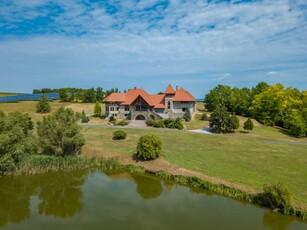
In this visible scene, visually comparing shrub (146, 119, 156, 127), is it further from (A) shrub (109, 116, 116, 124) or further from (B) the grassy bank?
(B) the grassy bank

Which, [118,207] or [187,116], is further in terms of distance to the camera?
[187,116]

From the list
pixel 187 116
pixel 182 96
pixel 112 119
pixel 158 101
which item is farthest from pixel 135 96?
pixel 187 116

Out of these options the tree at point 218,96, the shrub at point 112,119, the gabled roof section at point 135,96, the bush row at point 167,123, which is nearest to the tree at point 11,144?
the shrub at point 112,119

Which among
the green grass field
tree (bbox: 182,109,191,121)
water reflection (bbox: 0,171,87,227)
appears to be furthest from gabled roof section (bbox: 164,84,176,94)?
water reflection (bbox: 0,171,87,227)

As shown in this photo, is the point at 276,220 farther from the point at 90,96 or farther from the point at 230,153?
the point at 90,96

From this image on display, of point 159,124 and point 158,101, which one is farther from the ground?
point 158,101

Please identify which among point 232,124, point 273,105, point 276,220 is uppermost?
point 273,105

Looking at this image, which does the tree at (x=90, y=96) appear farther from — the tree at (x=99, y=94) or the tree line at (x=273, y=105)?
the tree line at (x=273, y=105)

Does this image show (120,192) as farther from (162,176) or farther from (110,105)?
(110,105)
